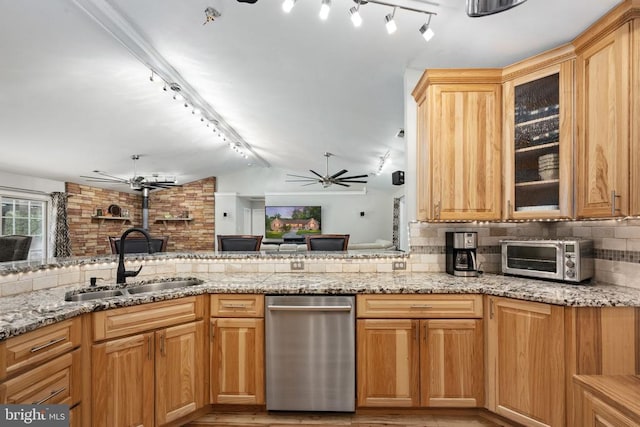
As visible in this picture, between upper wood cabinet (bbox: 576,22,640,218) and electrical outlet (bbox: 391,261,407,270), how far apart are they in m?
1.17

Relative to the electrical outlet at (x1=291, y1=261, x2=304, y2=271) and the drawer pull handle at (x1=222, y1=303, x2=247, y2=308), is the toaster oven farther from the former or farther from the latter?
the drawer pull handle at (x1=222, y1=303, x2=247, y2=308)

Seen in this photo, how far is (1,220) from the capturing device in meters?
5.46

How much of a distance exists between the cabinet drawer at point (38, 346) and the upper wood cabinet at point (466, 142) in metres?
2.16

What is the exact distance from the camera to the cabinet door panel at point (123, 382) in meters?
1.58

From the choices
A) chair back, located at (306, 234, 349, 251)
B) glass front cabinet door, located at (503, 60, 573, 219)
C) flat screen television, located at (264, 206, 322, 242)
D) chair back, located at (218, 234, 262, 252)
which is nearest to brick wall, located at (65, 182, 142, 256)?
flat screen television, located at (264, 206, 322, 242)

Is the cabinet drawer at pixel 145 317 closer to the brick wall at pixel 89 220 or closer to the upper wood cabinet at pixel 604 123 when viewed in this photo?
the upper wood cabinet at pixel 604 123

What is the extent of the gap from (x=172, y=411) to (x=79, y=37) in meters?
2.90

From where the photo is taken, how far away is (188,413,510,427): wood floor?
77.2 inches

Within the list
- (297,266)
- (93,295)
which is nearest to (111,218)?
(93,295)

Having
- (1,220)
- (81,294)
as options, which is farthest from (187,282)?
(1,220)

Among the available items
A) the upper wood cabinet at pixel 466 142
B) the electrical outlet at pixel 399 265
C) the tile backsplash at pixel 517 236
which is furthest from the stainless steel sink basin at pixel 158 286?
the upper wood cabinet at pixel 466 142

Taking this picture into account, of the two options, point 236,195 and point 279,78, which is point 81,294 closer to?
point 279,78

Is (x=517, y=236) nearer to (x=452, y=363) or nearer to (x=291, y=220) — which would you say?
(x=452, y=363)

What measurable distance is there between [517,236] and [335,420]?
6.18ft
